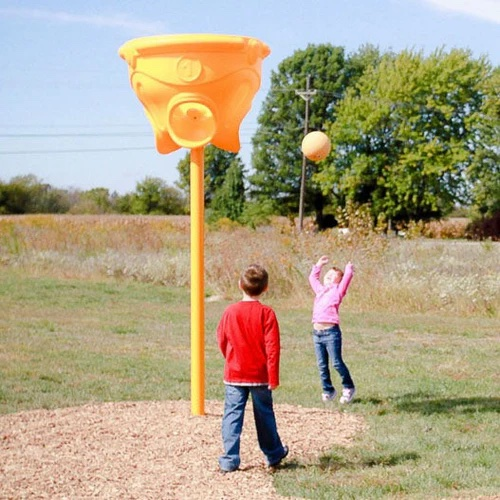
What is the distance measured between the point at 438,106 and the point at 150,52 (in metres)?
42.9

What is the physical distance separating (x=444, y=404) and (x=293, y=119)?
43.9 meters

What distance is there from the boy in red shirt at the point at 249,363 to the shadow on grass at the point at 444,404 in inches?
102

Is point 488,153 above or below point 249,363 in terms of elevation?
below

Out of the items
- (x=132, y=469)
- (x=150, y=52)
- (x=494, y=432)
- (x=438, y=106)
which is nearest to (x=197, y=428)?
(x=132, y=469)

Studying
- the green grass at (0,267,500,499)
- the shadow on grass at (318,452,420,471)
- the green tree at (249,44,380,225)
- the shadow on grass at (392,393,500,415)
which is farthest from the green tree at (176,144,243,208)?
the shadow on grass at (318,452,420,471)

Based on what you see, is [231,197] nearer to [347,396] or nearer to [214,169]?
[214,169]

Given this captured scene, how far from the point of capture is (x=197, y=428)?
6980mm

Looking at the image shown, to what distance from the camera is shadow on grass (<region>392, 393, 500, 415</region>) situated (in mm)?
8141

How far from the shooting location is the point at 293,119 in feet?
169

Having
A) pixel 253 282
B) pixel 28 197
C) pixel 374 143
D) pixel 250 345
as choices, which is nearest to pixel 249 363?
pixel 250 345

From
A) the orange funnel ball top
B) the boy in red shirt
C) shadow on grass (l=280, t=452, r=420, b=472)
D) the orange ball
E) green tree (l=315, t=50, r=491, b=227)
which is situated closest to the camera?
the boy in red shirt

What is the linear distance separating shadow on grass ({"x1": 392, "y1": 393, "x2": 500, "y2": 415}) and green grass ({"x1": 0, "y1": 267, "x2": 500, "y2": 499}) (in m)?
0.02

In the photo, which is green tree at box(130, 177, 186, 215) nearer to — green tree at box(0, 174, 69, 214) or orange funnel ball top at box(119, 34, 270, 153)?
green tree at box(0, 174, 69, 214)

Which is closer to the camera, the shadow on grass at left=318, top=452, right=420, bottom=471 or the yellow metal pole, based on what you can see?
the shadow on grass at left=318, top=452, right=420, bottom=471
